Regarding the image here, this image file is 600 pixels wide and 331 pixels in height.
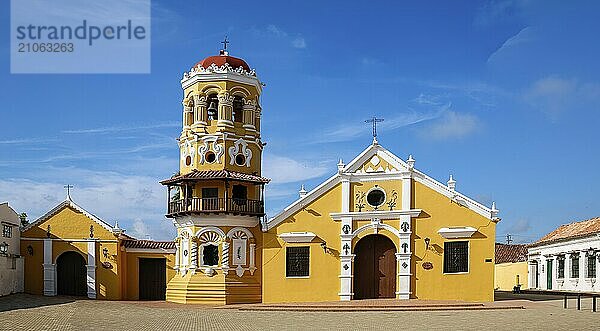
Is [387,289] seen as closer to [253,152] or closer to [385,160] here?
[385,160]

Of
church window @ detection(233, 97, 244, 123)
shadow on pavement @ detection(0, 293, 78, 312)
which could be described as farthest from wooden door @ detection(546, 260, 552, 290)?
shadow on pavement @ detection(0, 293, 78, 312)

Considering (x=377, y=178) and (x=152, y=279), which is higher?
(x=377, y=178)

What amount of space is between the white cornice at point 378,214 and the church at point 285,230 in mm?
43

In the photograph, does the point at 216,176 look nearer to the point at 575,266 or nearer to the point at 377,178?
the point at 377,178

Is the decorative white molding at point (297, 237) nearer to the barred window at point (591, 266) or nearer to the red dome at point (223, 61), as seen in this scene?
the red dome at point (223, 61)

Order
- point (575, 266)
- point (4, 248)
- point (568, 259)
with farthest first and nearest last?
1. point (568, 259)
2. point (575, 266)
3. point (4, 248)

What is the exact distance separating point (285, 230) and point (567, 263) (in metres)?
18.4

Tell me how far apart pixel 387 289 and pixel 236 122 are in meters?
10.3

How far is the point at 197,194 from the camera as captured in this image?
3344 cm

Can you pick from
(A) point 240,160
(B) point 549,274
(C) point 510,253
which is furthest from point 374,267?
(C) point 510,253

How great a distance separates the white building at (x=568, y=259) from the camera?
38.1 m

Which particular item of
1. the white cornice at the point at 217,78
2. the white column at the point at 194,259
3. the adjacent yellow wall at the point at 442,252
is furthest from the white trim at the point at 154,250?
the adjacent yellow wall at the point at 442,252

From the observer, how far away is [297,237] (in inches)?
1281

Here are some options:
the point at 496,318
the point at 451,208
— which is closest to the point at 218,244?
the point at 451,208
